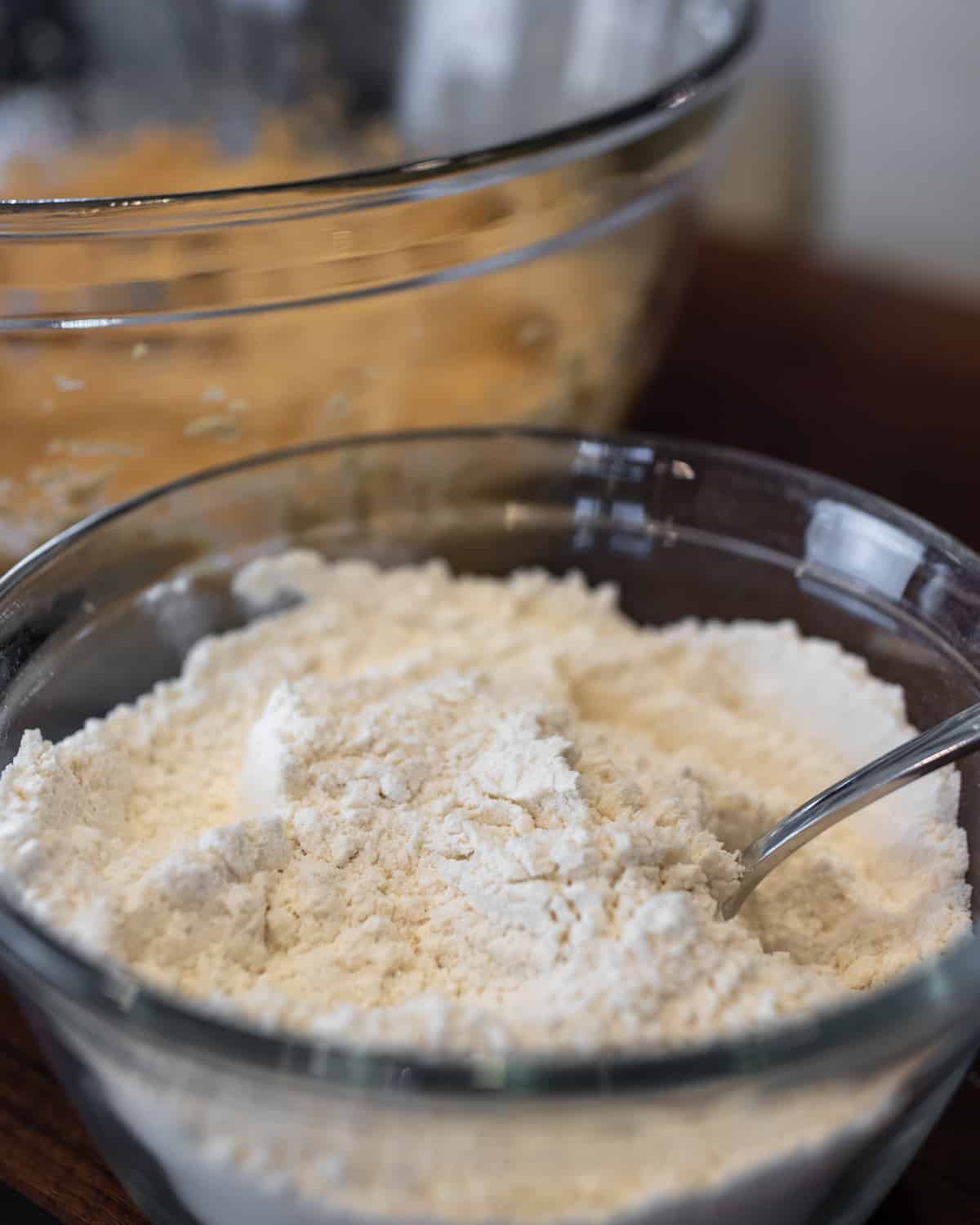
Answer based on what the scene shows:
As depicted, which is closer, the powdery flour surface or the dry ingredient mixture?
the powdery flour surface

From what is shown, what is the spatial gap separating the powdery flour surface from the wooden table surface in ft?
0.94

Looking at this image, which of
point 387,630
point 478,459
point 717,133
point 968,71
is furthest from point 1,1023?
point 968,71

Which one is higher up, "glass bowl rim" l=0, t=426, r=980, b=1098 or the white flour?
"glass bowl rim" l=0, t=426, r=980, b=1098

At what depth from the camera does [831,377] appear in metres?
0.99

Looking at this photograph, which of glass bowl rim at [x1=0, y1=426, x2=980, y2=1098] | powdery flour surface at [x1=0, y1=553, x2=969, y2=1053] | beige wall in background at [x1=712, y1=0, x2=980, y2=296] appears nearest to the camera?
glass bowl rim at [x1=0, y1=426, x2=980, y2=1098]

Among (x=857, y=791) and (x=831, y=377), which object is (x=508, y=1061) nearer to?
(x=857, y=791)

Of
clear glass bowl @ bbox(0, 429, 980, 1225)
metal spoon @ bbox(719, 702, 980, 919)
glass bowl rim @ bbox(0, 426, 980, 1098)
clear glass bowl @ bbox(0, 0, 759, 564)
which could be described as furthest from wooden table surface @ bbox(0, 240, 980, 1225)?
glass bowl rim @ bbox(0, 426, 980, 1098)

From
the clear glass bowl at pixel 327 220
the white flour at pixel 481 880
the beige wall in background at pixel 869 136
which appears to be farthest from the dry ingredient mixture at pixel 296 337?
the beige wall in background at pixel 869 136

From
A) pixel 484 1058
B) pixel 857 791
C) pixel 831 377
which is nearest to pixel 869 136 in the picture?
pixel 831 377

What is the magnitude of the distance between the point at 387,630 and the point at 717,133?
387 millimetres

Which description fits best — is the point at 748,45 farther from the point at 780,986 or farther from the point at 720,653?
the point at 780,986

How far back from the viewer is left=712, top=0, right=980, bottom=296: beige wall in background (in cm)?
129

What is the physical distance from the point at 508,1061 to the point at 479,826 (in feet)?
0.56

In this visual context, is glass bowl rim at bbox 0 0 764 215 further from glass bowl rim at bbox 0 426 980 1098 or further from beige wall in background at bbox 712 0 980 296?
beige wall in background at bbox 712 0 980 296
